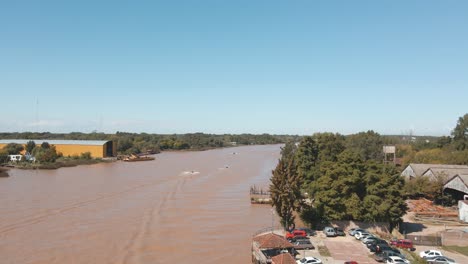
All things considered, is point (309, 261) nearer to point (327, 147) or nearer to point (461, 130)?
point (327, 147)

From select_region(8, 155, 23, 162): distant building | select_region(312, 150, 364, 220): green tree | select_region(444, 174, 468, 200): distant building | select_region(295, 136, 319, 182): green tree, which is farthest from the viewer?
select_region(8, 155, 23, 162): distant building

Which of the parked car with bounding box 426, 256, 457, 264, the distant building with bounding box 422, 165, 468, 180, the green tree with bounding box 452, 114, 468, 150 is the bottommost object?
the parked car with bounding box 426, 256, 457, 264

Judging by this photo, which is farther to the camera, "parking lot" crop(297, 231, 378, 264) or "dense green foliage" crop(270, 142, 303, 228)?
"dense green foliage" crop(270, 142, 303, 228)

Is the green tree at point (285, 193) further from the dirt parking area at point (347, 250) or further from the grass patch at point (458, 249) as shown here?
the grass patch at point (458, 249)

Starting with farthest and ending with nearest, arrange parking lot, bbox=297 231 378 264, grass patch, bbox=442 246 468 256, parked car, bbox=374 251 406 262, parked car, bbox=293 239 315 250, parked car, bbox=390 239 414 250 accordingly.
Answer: parked car, bbox=390 239 414 250 → grass patch, bbox=442 246 468 256 → parked car, bbox=293 239 315 250 → parking lot, bbox=297 231 378 264 → parked car, bbox=374 251 406 262

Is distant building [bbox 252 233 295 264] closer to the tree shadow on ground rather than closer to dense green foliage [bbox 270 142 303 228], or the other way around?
dense green foliage [bbox 270 142 303 228]

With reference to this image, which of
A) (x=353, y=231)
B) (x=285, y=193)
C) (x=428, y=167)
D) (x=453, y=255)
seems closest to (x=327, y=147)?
(x=428, y=167)

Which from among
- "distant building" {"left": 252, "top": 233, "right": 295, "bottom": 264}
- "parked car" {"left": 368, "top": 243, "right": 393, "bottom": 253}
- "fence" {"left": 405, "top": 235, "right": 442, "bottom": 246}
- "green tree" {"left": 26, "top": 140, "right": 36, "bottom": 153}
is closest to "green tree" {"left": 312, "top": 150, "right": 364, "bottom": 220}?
"fence" {"left": 405, "top": 235, "right": 442, "bottom": 246}
